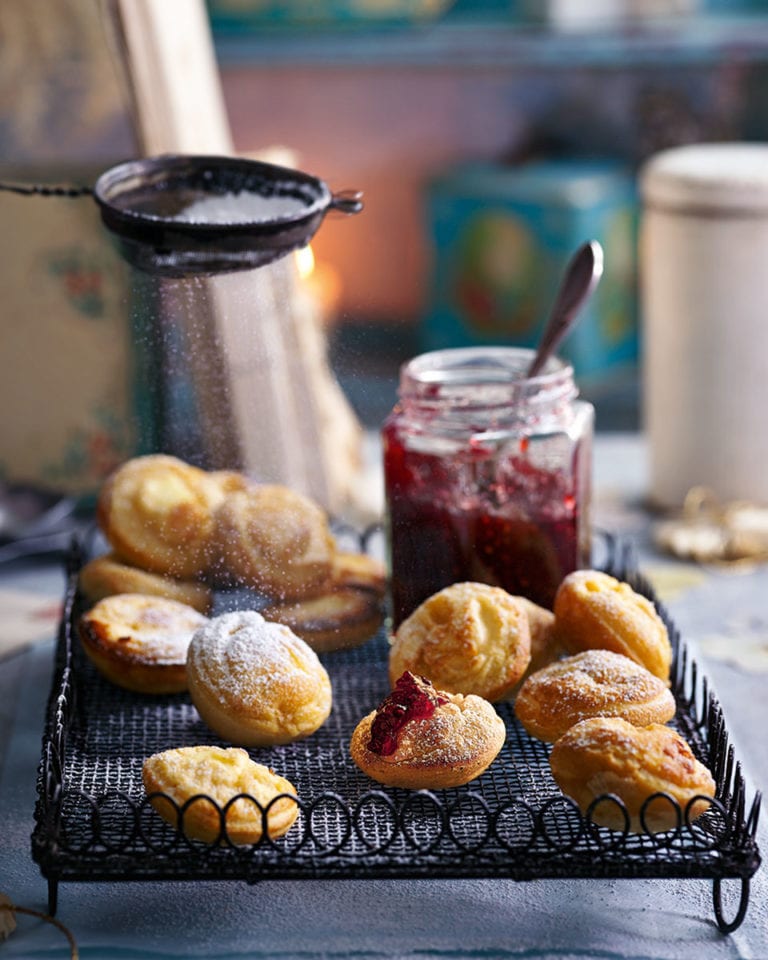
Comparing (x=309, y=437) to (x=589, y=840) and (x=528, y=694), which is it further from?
(x=589, y=840)

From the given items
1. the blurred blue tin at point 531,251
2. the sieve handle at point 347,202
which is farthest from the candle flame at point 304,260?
the blurred blue tin at point 531,251

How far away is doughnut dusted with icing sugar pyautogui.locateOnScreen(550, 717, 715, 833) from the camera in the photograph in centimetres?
69

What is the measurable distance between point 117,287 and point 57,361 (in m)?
0.10

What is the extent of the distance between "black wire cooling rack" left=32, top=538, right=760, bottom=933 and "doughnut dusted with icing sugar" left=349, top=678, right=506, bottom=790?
0.01 metres

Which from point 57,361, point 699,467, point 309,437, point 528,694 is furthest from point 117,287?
point 528,694

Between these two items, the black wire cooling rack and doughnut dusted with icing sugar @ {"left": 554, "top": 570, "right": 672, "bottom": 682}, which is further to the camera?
doughnut dusted with icing sugar @ {"left": 554, "top": 570, "right": 672, "bottom": 682}

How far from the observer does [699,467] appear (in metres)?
1.39

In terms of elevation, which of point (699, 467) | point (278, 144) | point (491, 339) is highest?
point (278, 144)

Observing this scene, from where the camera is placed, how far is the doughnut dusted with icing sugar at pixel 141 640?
0.87 metres

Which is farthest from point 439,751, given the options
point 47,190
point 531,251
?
point 531,251

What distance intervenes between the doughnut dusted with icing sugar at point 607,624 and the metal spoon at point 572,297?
19cm

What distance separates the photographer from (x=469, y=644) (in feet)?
2.68

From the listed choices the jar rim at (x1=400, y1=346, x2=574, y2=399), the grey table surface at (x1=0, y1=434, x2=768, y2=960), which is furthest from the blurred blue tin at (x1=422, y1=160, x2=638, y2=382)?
the grey table surface at (x1=0, y1=434, x2=768, y2=960)

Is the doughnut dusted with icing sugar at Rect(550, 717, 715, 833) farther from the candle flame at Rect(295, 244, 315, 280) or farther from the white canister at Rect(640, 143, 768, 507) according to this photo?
the white canister at Rect(640, 143, 768, 507)
